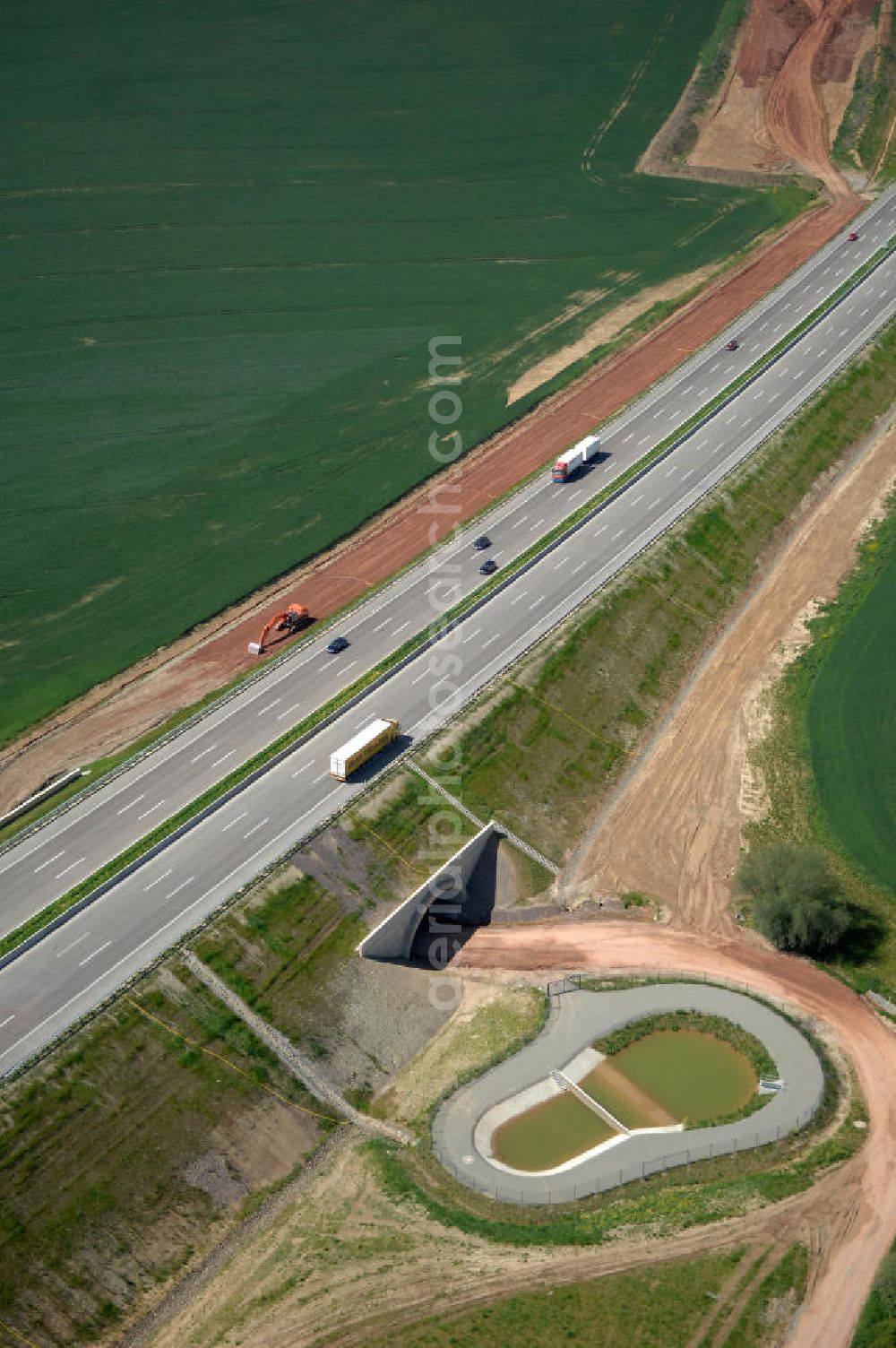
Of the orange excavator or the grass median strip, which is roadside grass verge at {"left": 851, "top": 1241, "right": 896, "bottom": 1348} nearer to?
the grass median strip

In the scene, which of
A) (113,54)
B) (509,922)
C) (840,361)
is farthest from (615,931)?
(113,54)

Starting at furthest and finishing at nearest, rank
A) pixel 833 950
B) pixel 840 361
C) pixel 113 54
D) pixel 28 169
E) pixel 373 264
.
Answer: pixel 113 54 < pixel 28 169 < pixel 373 264 < pixel 840 361 < pixel 833 950

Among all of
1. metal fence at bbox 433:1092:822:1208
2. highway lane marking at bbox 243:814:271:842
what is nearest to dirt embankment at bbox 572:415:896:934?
metal fence at bbox 433:1092:822:1208

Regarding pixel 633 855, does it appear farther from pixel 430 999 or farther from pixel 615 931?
pixel 430 999

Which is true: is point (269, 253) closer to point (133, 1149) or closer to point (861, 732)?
point (861, 732)

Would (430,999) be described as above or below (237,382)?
below

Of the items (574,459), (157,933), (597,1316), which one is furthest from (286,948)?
(574,459)
